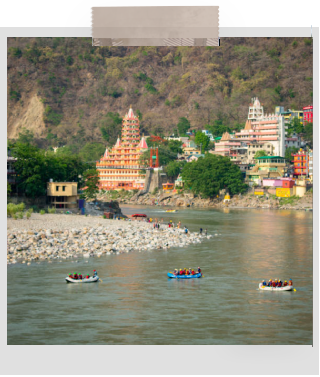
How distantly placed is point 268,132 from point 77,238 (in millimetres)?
37399

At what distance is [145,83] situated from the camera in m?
87.4

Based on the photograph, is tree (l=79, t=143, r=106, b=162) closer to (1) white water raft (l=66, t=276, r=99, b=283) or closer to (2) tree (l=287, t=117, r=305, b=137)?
(2) tree (l=287, t=117, r=305, b=137)

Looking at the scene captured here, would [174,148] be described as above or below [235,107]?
below

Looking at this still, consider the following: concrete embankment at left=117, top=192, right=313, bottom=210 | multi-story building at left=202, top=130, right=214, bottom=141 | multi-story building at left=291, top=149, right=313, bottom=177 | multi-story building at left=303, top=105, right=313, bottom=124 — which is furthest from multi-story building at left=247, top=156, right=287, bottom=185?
multi-story building at left=202, top=130, right=214, bottom=141

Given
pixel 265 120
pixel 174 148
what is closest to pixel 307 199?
pixel 265 120

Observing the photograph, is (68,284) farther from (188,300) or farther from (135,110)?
(135,110)

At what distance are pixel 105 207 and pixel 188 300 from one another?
62.9ft

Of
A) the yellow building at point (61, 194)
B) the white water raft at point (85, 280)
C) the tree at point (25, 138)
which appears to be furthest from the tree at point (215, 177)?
the white water raft at point (85, 280)

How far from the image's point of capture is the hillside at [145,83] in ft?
242

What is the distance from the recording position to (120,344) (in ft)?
32.4

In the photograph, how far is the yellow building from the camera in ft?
90.1

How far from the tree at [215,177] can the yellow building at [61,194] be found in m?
18.9

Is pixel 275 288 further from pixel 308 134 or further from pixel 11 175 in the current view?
pixel 308 134

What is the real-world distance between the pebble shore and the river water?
32.6 inches
